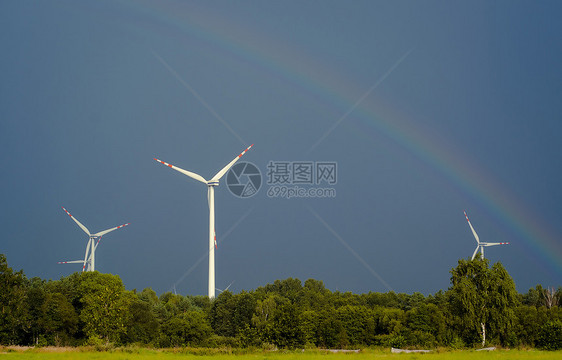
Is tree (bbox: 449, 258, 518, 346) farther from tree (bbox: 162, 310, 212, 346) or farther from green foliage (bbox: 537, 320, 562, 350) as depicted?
tree (bbox: 162, 310, 212, 346)

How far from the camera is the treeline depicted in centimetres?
6394

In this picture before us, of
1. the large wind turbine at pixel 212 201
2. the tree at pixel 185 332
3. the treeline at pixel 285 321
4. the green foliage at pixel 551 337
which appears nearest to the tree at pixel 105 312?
the treeline at pixel 285 321

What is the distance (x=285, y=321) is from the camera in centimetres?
6131

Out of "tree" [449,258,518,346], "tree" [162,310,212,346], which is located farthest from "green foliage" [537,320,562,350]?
"tree" [162,310,212,346]

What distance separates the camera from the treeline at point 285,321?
63.9 metres

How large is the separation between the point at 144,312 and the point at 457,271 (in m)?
44.0

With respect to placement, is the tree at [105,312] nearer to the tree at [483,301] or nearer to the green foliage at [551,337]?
the tree at [483,301]

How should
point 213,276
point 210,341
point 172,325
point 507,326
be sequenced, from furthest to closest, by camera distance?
point 213,276 → point 172,325 → point 210,341 → point 507,326

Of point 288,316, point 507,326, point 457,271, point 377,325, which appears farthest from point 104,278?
point 507,326

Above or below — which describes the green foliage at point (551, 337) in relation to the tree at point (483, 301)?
below

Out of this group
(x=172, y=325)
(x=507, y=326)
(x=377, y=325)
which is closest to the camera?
(x=507, y=326)

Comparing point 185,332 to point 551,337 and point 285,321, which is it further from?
point 551,337

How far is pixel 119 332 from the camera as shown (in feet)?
241

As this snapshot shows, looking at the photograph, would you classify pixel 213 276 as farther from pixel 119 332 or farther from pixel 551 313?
pixel 551 313
